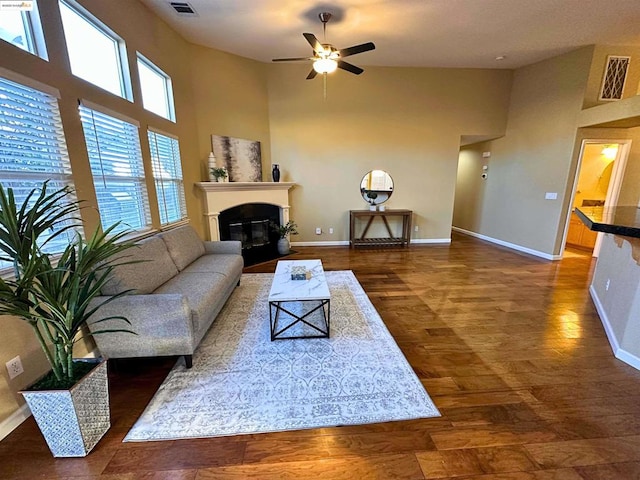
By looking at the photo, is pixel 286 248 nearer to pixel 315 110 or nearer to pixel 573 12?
pixel 315 110

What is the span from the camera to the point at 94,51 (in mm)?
2477

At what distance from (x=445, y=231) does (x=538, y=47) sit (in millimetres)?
3444

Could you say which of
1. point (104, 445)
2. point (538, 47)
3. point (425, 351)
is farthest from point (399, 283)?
Answer: point (538, 47)

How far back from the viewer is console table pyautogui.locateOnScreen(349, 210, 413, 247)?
561 centimetres

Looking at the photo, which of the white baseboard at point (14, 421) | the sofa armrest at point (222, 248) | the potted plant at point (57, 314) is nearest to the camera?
the potted plant at point (57, 314)

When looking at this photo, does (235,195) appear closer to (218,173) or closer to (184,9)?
(218,173)

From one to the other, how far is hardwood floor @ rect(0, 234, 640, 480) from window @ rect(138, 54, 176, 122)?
3.02 m

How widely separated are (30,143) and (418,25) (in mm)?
4406

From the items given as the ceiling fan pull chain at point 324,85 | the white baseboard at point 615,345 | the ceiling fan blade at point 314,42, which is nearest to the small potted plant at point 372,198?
the ceiling fan pull chain at point 324,85

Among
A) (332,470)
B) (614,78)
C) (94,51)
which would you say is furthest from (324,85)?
(332,470)

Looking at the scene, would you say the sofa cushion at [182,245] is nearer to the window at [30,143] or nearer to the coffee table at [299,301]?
the window at [30,143]

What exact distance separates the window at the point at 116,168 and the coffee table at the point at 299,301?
1.47m

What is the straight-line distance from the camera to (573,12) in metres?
3.34

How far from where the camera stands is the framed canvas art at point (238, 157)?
472 centimetres
